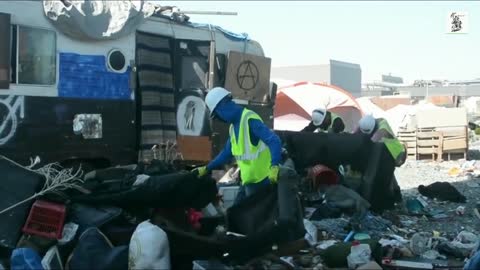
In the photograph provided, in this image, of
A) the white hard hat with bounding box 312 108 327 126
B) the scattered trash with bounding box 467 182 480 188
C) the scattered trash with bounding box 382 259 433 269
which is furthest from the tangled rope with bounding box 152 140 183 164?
the scattered trash with bounding box 467 182 480 188

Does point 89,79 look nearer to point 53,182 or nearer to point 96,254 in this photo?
point 53,182

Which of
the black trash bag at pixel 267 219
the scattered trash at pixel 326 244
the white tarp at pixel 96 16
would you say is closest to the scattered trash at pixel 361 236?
the scattered trash at pixel 326 244

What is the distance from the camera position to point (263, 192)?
572 centimetres

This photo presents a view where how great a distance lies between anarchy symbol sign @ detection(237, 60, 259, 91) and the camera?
956cm

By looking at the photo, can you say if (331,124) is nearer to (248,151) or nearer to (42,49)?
(248,151)

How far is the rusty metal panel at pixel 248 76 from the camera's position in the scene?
942 centimetres

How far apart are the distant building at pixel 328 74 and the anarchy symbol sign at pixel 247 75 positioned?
2244 centimetres

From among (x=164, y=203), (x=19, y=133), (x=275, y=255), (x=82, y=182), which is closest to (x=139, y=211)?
(x=164, y=203)

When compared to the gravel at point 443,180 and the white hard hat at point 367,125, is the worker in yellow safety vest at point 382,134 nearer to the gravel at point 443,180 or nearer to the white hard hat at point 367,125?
the white hard hat at point 367,125

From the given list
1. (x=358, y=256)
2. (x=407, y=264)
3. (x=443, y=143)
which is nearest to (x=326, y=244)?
(x=358, y=256)

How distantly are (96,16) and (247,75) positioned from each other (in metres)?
2.76

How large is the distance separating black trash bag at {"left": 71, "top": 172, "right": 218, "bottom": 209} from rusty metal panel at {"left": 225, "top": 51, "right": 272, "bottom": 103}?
12.5 ft

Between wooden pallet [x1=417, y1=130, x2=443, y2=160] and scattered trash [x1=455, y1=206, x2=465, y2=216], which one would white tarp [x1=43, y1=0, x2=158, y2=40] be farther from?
wooden pallet [x1=417, y1=130, x2=443, y2=160]

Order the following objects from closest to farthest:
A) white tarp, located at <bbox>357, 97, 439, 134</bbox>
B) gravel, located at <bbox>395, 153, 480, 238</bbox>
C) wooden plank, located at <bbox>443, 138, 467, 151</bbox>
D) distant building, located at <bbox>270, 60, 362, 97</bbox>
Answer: gravel, located at <bbox>395, 153, 480, 238</bbox>
wooden plank, located at <bbox>443, 138, 467, 151</bbox>
white tarp, located at <bbox>357, 97, 439, 134</bbox>
distant building, located at <bbox>270, 60, 362, 97</bbox>
